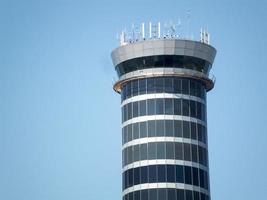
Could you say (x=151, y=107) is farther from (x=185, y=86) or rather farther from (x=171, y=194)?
(x=171, y=194)

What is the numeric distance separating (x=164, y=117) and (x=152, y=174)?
10.6m

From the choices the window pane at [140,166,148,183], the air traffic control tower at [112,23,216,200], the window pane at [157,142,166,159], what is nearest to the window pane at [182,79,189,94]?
the air traffic control tower at [112,23,216,200]

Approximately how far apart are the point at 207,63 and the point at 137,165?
23.5 m

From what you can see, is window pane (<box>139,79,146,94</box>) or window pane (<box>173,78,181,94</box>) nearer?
window pane (<box>173,78,181,94</box>)

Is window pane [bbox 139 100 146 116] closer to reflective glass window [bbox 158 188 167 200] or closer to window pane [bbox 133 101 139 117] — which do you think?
window pane [bbox 133 101 139 117]

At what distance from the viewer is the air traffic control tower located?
454ft

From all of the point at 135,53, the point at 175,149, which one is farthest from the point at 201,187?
the point at 135,53

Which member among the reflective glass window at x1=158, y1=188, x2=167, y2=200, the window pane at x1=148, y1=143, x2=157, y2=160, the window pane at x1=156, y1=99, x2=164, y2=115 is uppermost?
the window pane at x1=156, y1=99, x2=164, y2=115

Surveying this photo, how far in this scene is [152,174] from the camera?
138m

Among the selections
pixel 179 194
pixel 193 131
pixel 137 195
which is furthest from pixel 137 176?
pixel 193 131

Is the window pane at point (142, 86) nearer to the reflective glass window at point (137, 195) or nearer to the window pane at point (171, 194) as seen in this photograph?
the reflective glass window at point (137, 195)

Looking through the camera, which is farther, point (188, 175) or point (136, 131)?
point (136, 131)

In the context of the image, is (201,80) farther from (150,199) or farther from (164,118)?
(150,199)

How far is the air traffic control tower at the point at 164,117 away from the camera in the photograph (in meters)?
138
